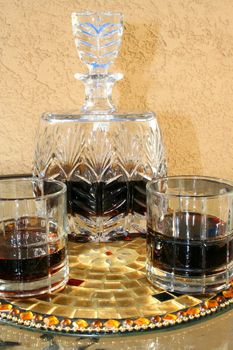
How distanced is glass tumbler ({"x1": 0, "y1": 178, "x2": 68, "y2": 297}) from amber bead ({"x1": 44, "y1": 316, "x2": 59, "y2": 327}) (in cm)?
5

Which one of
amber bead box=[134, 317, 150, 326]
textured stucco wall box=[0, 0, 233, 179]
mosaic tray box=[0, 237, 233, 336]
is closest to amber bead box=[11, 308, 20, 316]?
mosaic tray box=[0, 237, 233, 336]

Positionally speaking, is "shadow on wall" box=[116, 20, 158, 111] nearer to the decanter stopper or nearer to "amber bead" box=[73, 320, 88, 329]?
the decanter stopper

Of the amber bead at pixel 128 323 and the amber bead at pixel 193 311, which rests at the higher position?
the amber bead at pixel 193 311

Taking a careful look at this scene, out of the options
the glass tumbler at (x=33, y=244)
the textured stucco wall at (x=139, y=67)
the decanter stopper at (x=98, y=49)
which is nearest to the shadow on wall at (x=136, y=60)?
the textured stucco wall at (x=139, y=67)

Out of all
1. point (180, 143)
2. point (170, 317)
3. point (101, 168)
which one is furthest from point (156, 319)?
point (180, 143)

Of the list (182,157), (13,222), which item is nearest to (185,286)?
(13,222)

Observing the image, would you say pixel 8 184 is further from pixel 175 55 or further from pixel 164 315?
pixel 175 55

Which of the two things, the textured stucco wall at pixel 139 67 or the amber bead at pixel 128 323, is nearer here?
the amber bead at pixel 128 323

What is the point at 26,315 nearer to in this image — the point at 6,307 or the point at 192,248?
the point at 6,307

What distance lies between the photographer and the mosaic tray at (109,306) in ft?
1.42

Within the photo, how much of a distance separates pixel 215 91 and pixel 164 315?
618mm

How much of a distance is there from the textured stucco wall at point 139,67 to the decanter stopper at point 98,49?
10.9 inches

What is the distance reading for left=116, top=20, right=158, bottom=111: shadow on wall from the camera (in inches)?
36.5

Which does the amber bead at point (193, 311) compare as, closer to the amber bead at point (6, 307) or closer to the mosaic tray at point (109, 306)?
the mosaic tray at point (109, 306)
